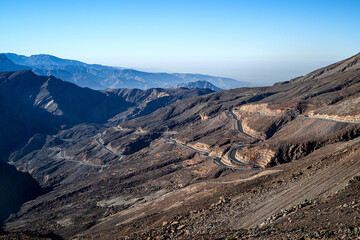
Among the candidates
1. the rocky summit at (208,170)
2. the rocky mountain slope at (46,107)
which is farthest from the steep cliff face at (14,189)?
the rocky mountain slope at (46,107)

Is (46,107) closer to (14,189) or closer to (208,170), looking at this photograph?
(14,189)

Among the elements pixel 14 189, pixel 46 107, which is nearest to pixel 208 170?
pixel 14 189

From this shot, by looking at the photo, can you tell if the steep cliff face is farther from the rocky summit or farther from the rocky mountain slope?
the rocky mountain slope

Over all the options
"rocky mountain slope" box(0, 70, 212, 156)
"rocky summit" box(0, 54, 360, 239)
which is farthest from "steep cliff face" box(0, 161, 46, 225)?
"rocky mountain slope" box(0, 70, 212, 156)

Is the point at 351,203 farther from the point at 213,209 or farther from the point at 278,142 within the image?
the point at 278,142

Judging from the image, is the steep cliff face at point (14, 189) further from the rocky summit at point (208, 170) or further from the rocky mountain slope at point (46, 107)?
the rocky mountain slope at point (46, 107)

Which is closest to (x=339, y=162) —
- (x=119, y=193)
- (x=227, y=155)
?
(x=227, y=155)

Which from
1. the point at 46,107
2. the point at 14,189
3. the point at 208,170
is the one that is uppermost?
the point at 46,107

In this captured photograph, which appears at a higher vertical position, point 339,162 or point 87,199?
point 339,162
